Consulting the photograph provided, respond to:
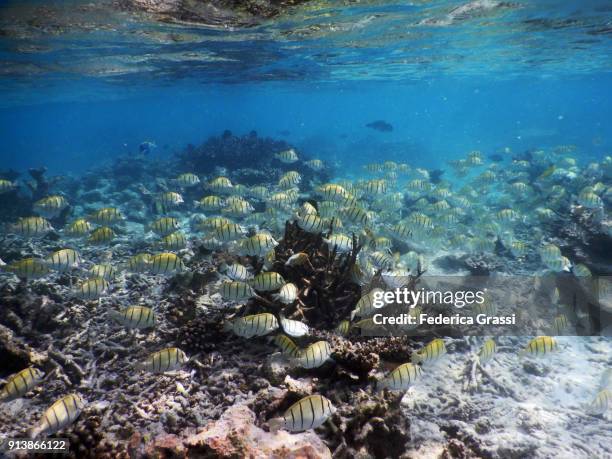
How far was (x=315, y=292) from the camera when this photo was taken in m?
6.44

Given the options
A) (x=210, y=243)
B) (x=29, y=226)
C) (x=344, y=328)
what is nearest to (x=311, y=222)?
(x=344, y=328)

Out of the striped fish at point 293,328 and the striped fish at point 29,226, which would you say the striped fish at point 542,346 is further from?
the striped fish at point 29,226

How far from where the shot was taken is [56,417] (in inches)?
140

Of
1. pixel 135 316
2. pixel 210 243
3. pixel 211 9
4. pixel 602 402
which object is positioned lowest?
pixel 602 402

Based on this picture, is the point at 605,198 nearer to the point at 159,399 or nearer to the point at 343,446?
the point at 343,446

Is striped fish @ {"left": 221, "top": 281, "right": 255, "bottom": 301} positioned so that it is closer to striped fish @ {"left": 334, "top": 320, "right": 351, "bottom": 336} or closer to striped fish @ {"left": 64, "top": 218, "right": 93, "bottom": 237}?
striped fish @ {"left": 334, "top": 320, "right": 351, "bottom": 336}

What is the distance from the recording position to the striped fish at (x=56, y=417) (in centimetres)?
354

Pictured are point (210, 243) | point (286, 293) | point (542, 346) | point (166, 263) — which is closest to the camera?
point (286, 293)

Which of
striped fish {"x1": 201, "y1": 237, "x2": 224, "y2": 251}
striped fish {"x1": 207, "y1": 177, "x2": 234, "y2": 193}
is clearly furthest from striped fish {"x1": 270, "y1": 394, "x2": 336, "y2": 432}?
striped fish {"x1": 207, "y1": 177, "x2": 234, "y2": 193}

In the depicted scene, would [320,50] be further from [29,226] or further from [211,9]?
[29,226]

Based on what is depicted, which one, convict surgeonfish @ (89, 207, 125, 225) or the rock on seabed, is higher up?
convict surgeonfish @ (89, 207, 125, 225)

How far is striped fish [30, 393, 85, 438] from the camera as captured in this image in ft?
11.6

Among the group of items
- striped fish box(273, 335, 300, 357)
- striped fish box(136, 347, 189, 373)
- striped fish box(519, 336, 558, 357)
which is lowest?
striped fish box(519, 336, 558, 357)

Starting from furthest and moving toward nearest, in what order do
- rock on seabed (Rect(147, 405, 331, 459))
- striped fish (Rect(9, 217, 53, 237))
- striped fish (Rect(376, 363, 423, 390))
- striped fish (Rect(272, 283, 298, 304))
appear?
striped fish (Rect(9, 217, 53, 237))
striped fish (Rect(272, 283, 298, 304))
striped fish (Rect(376, 363, 423, 390))
rock on seabed (Rect(147, 405, 331, 459))
